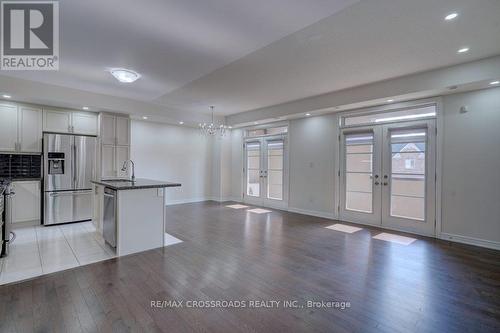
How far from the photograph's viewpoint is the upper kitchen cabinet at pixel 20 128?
4.72 meters

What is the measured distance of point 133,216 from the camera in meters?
3.60

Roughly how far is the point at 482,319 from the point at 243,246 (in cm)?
281

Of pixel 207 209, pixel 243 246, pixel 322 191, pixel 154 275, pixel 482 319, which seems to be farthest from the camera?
pixel 207 209

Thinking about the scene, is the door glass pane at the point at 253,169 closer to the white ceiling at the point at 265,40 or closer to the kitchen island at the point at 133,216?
the white ceiling at the point at 265,40

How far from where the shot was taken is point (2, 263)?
3.14 m

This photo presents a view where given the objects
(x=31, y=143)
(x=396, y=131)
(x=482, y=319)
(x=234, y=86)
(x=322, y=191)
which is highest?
(x=234, y=86)

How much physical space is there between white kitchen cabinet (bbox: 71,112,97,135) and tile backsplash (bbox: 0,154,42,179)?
0.94 meters

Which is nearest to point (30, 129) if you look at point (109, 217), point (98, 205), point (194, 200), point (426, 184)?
point (98, 205)

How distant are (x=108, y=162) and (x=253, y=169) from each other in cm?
424

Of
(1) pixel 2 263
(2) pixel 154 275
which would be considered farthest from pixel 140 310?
(1) pixel 2 263

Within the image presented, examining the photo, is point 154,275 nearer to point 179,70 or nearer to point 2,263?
point 2,263

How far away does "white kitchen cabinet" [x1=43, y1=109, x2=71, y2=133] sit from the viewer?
514 cm

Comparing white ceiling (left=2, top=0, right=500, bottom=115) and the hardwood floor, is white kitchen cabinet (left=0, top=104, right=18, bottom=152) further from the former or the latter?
the hardwood floor

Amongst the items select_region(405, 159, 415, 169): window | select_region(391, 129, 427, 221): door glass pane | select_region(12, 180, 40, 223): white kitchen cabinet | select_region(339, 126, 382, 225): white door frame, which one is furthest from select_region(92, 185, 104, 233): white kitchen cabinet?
select_region(405, 159, 415, 169): window
